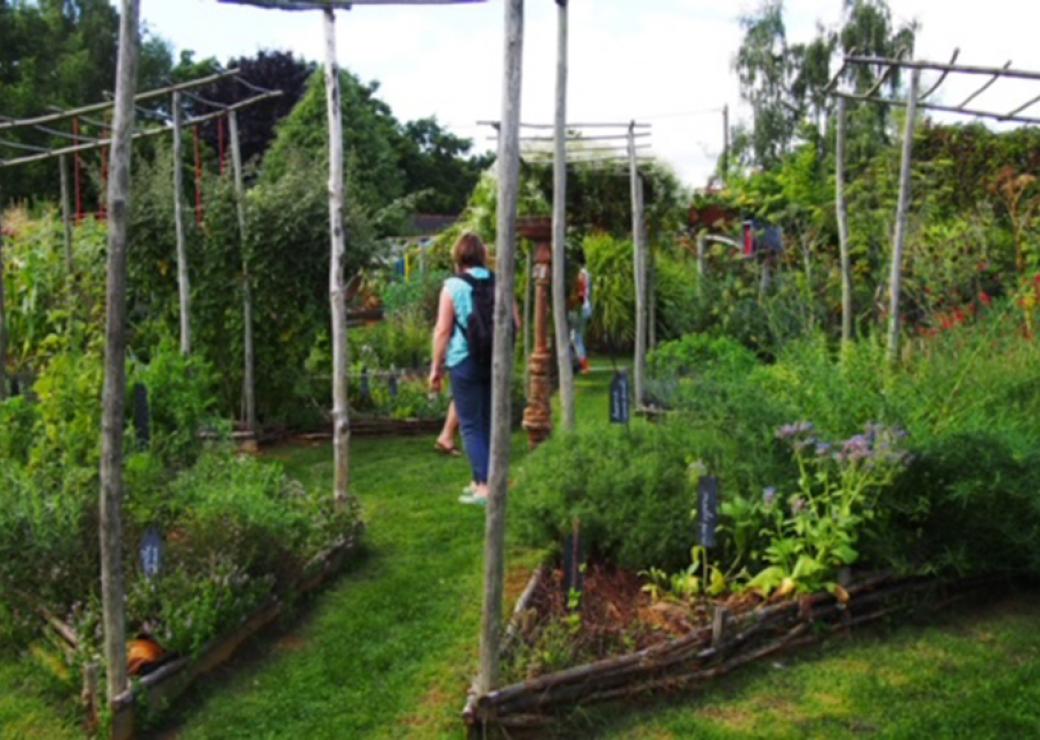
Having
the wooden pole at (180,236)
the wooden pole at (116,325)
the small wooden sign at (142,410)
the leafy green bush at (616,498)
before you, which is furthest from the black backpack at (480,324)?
the wooden pole at (116,325)

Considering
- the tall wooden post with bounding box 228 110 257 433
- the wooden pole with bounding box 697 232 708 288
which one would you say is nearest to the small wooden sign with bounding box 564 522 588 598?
the tall wooden post with bounding box 228 110 257 433

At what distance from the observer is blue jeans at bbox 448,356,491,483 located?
6.27m

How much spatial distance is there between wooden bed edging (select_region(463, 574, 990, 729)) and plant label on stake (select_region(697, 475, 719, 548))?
0.92ft

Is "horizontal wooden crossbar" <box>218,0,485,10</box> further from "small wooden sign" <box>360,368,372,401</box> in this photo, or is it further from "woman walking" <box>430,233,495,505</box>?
"small wooden sign" <box>360,368,372,401</box>

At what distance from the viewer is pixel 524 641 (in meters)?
3.93

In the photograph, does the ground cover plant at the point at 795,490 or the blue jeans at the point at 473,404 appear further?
the blue jeans at the point at 473,404

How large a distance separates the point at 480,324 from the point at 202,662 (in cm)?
277

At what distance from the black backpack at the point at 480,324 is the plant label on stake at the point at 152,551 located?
2.57m

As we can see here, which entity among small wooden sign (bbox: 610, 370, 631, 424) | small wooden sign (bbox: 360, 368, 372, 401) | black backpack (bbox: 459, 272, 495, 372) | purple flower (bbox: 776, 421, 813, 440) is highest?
black backpack (bbox: 459, 272, 495, 372)

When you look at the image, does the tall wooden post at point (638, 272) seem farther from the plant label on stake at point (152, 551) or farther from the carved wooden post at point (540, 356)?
the plant label on stake at point (152, 551)

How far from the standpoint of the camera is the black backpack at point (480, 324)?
6.21 metres

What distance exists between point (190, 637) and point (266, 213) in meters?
4.89

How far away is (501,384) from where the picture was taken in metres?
3.49

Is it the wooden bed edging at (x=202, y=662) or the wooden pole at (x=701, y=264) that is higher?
the wooden pole at (x=701, y=264)
